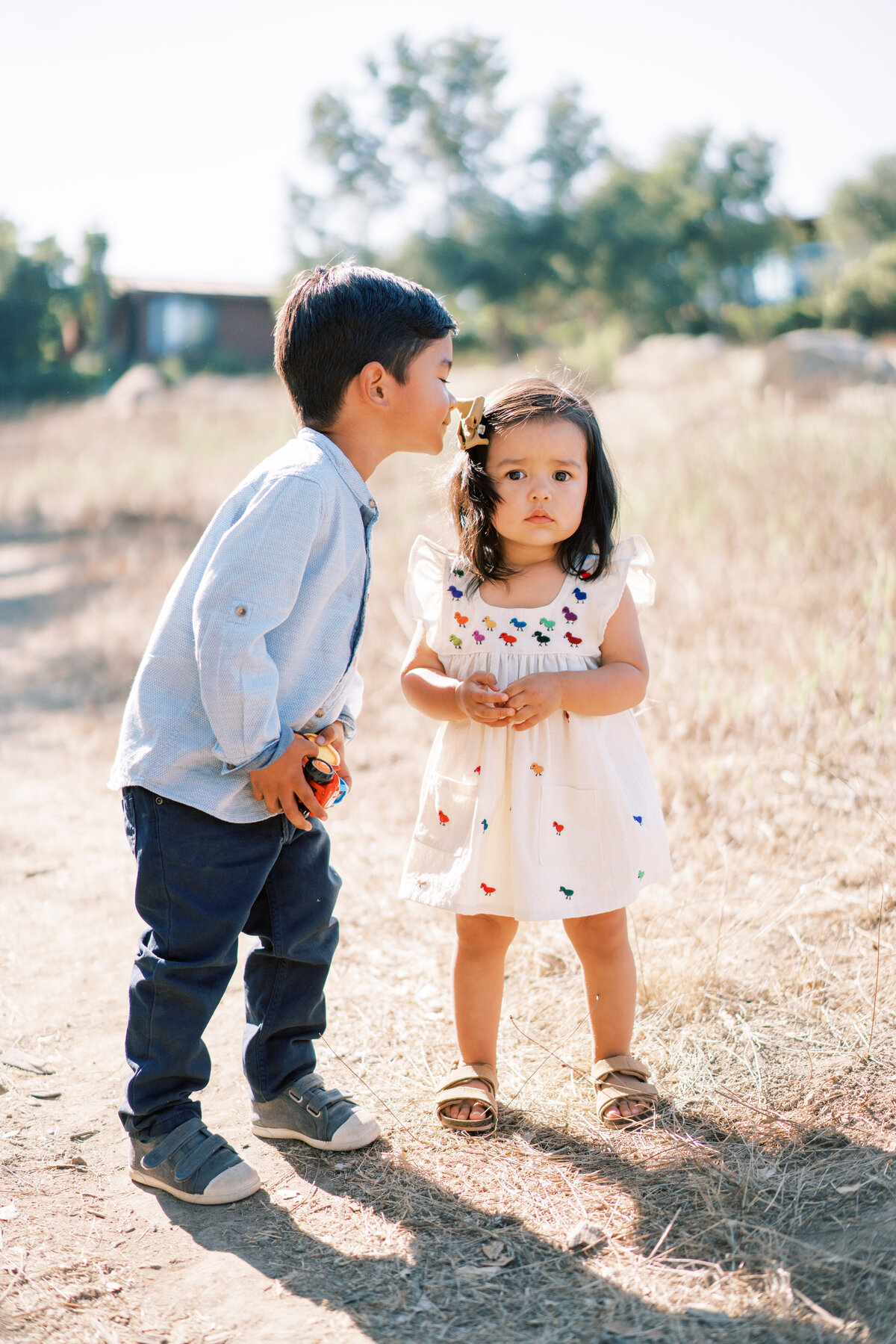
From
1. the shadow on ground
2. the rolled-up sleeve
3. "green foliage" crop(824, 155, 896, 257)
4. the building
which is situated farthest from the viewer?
"green foliage" crop(824, 155, 896, 257)

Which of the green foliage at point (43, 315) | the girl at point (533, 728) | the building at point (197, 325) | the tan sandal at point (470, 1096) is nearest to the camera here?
the girl at point (533, 728)

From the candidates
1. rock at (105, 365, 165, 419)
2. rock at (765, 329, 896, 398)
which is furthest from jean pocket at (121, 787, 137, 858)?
rock at (105, 365, 165, 419)

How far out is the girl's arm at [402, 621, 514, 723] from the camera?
1.85m

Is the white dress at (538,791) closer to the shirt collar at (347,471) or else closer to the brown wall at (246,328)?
the shirt collar at (347,471)

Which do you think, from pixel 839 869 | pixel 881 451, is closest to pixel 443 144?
pixel 881 451

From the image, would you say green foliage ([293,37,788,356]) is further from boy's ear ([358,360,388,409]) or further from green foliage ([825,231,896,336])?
boy's ear ([358,360,388,409])

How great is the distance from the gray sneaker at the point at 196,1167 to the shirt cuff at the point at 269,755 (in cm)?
66

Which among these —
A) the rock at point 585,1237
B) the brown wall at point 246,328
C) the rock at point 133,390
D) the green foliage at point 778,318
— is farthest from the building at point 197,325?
the rock at point 585,1237

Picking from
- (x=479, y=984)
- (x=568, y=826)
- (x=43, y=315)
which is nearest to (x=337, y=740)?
(x=568, y=826)

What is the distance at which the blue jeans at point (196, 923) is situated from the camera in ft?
5.95

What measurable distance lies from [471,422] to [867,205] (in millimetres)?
34021

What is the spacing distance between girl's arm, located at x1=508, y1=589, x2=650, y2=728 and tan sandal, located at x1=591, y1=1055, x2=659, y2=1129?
26.6 inches

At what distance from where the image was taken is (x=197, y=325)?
25562mm

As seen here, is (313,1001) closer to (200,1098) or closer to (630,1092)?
(200,1098)
